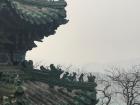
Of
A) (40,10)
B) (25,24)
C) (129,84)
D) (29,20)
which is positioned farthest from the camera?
(129,84)

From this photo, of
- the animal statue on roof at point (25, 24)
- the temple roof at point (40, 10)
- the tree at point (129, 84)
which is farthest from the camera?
the tree at point (129, 84)

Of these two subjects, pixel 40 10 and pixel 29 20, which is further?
pixel 40 10

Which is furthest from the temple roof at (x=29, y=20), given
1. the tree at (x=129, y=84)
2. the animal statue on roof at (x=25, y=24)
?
the tree at (x=129, y=84)

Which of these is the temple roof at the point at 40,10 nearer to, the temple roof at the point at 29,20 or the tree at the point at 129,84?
the temple roof at the point at 29,20

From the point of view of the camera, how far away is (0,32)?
986cm

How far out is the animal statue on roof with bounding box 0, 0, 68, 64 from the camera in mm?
9516

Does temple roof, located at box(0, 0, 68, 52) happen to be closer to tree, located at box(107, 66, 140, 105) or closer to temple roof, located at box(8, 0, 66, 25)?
temple roof, located at box(8, 0, 66, 25)

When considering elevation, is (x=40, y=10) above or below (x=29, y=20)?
above

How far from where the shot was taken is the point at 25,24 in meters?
9.82

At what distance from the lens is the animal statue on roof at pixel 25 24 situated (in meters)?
9.52

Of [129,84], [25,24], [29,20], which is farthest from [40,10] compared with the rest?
[129,84]

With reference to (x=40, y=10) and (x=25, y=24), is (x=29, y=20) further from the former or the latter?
(x=40, y=10)

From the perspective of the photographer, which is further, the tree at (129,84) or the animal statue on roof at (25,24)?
the tree at (129,84)

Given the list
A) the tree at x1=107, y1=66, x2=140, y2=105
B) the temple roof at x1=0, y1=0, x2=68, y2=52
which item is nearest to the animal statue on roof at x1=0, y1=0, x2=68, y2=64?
the temple roof at x1=0, y1=0, x2=68, y2=52
